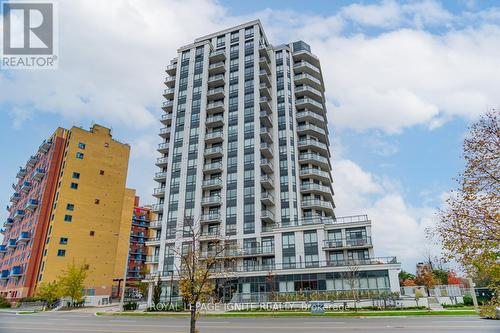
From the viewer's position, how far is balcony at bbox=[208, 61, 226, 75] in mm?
72994

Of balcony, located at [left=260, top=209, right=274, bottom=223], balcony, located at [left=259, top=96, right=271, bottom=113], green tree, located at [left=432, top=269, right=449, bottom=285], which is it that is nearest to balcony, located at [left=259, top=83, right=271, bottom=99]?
balcony, located at [left=259, top=96, right=271, bottom=113]

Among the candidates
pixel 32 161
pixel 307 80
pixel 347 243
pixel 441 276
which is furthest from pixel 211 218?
pixel 32 161

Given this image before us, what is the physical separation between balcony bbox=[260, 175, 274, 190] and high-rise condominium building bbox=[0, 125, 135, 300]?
38993 mm

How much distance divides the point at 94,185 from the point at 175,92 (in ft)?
97.3

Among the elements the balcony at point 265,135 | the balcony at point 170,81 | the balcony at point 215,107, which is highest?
the balcony at point 170,81

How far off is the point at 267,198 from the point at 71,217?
44530 mm

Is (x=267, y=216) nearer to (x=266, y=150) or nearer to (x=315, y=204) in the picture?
(x=315, y=204)

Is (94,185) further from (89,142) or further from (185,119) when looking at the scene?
(185,119)

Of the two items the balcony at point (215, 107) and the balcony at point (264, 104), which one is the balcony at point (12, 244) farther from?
the balcony at point (264, 104)

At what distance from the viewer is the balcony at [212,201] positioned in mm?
61031

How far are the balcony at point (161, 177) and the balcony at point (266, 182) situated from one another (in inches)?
786

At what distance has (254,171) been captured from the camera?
61.5 metres

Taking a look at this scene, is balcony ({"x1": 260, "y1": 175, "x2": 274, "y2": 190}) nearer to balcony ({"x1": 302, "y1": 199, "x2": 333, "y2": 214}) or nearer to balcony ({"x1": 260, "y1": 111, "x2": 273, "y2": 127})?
balcony ({"x1": 302, "y1": 199, "x2": 333, "y2": 214})

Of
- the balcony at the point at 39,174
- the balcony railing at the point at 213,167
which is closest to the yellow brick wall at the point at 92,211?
the balcony at the point at 39,174
